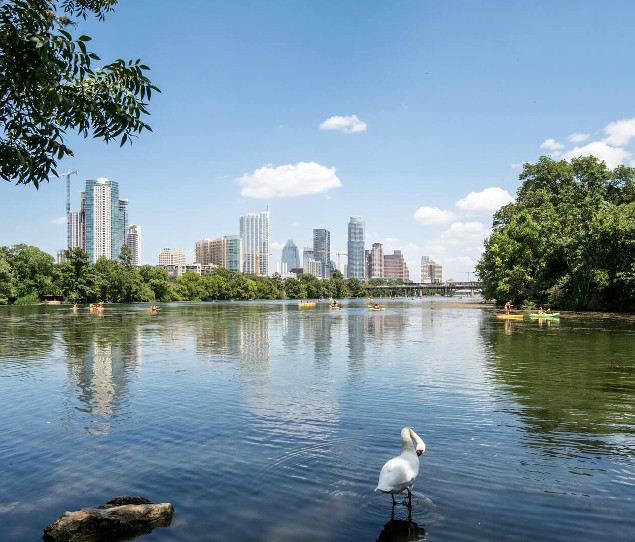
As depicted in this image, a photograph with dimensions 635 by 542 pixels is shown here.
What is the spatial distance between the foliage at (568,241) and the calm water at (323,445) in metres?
41.4

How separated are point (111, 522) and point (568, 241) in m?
70.1

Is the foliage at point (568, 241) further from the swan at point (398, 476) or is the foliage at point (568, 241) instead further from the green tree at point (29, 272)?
the green tree at point (29, 272)

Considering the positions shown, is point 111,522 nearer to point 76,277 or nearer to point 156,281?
point 76,277

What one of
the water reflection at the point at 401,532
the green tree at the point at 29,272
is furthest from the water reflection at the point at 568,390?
the green tree at the point at 29,272

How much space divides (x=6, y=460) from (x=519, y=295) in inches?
3230

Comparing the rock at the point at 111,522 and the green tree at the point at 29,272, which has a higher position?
the green tree at the point at 29,272

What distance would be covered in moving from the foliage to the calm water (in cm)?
4142

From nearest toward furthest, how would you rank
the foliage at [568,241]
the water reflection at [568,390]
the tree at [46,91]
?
the tree at [46,91] < the water reflection at [568,390] < the foliage at [568,241]

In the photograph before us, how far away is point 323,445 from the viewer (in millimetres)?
11117

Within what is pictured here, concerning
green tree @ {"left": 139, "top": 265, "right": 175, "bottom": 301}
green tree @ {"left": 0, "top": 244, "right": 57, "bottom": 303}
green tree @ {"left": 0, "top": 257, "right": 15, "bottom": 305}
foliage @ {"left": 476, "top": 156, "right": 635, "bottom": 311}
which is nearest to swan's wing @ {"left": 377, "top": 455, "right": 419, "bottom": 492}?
foliage @ {"left": 476, "top": 156, "right": 635, "bottom": 311}

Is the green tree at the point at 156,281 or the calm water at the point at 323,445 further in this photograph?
the green tree at the point at 156,281

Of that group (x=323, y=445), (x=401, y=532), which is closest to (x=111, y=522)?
(x=401, y=532)

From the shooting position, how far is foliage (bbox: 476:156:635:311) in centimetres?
5891

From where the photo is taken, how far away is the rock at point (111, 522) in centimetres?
686
